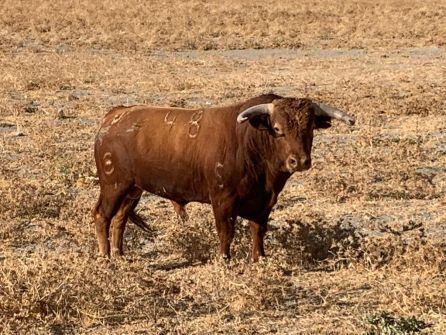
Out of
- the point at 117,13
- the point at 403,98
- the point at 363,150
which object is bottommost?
the point at 117,13

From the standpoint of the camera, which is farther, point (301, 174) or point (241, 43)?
point (241, 43)

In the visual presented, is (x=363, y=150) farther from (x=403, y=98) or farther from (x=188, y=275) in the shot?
(x=188, y=275)

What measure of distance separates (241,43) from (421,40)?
5668 mm

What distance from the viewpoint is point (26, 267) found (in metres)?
6.40

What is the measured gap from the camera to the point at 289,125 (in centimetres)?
716

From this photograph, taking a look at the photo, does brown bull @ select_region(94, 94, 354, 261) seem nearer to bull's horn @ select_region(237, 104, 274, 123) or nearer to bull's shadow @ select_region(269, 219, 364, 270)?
bull's horn @ select_region(237, 104, 274, 123)

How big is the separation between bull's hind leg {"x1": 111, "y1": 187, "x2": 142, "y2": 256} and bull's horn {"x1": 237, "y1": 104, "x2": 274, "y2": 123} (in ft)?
5.23

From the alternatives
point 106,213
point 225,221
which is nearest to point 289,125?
point 225,221

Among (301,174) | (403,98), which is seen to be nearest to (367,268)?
(301,174)

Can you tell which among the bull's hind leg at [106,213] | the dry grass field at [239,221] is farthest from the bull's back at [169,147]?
the dry grass field at [239,221]

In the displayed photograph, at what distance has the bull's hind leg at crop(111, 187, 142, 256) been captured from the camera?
838 centimetres

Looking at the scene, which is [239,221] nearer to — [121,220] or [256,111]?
[121,220]

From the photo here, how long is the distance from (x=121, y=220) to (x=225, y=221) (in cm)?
132

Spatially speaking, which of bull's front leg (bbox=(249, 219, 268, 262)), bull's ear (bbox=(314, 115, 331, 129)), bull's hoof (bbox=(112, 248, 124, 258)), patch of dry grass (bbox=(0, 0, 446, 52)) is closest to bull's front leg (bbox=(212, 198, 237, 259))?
bull's front leg (bbox=(249, 219, 268, 262))
